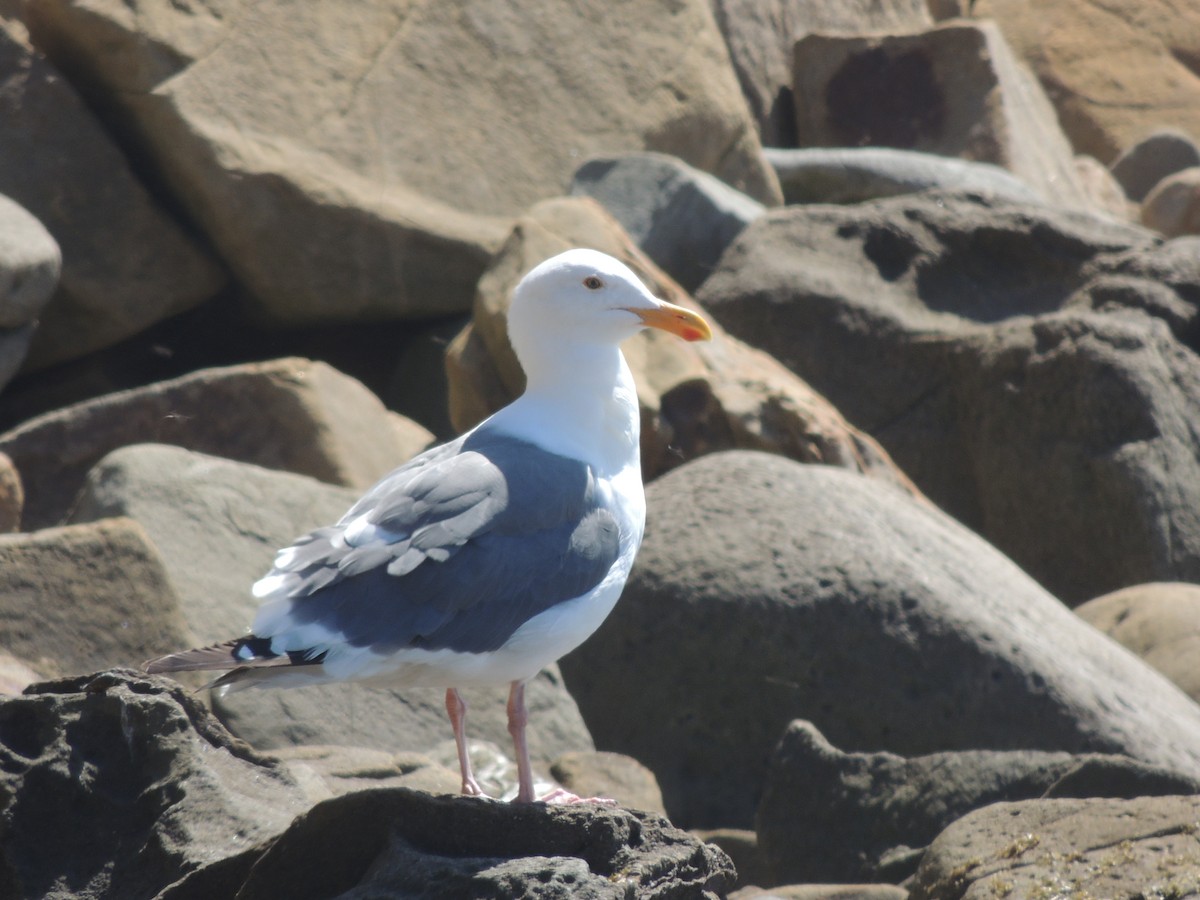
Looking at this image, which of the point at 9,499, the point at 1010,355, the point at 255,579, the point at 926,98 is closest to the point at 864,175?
the point at 926,98

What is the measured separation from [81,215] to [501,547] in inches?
243

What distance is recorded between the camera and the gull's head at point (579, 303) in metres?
5.01

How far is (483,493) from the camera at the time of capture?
14.3 feet

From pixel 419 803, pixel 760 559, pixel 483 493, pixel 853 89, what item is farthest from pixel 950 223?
pixel 419 803

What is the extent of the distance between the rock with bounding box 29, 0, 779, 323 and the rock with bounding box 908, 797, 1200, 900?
6.24 meters

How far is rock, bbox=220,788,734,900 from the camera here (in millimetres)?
3484

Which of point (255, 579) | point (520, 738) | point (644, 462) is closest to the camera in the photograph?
point (520, 738)

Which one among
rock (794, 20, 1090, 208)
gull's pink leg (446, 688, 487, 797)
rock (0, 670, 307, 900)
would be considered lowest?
rock (794, 20, 1090, 208)

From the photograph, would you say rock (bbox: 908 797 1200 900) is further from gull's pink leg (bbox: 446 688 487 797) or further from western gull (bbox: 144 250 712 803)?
gull's pink leg (bbox: 446 688 487 797)

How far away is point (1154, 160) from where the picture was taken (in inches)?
733

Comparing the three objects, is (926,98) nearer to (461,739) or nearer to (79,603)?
(79,603)

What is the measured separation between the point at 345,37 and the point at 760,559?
17.7ft

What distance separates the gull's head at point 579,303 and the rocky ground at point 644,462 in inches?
55.5

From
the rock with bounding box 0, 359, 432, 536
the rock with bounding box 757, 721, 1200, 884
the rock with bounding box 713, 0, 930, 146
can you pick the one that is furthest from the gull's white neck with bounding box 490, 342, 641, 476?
the rock with bounding box 713, 0, 930, 146
